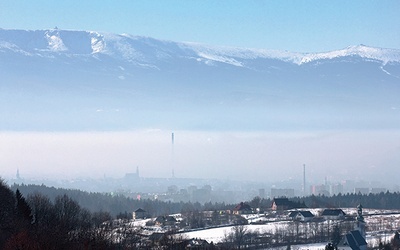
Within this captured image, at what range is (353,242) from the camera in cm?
3738

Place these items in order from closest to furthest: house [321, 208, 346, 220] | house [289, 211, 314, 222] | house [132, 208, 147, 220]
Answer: house [289, 211, 314, 222], house [321, 208, 346, 220], house [132, 208, 147, 220]

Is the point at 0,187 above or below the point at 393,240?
above

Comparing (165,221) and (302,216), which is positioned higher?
(302,216)

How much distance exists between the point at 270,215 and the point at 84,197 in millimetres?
22182

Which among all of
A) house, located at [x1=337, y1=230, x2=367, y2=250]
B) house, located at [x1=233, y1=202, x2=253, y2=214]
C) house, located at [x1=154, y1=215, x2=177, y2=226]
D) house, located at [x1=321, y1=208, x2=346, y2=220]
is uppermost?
house, located at [x1=233, y1=202, x2=253, y2=214]

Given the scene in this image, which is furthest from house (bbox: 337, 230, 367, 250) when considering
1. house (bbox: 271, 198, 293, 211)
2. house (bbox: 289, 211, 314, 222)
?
house (bbox: 271, 198, 293, 211)

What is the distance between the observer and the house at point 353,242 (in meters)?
37.0

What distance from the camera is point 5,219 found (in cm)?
2894

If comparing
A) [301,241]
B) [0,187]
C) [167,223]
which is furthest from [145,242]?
[167,223]

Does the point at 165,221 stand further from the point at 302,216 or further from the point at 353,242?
the point at 353,242

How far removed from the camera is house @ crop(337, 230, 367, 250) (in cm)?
3697

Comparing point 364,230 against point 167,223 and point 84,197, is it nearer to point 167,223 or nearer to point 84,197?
point 167,223

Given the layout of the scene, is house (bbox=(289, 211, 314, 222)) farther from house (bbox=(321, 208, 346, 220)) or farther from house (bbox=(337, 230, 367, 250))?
house (bbox=(337, 230, 367, 250))

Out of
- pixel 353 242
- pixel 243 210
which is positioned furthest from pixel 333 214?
pixel 353 242
